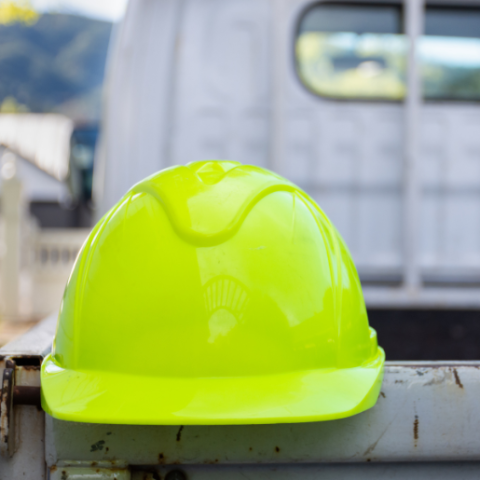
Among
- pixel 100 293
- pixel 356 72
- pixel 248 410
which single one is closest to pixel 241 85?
pixel 356 72

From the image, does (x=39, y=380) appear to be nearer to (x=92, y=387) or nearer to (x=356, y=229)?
(x=92, y=387)

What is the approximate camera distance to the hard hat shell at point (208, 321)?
100 cm

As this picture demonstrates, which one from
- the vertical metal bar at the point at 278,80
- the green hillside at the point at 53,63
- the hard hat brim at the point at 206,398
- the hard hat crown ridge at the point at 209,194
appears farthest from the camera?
the green hillside at the point at 53,63

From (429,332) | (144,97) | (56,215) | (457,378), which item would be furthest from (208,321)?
(56,215)

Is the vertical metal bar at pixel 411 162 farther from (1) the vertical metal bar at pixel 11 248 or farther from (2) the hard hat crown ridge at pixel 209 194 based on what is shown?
Result: (1) the vertical metal bar at pixel 11 248

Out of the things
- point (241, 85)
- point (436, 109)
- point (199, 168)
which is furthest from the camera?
point (436, 109)

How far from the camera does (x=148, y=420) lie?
952 mm

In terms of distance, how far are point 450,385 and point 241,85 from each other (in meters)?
2.03

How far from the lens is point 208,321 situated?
3.35 feet

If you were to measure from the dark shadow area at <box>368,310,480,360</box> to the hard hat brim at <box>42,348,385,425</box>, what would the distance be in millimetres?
1743

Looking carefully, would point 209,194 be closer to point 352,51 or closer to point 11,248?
point 352,51

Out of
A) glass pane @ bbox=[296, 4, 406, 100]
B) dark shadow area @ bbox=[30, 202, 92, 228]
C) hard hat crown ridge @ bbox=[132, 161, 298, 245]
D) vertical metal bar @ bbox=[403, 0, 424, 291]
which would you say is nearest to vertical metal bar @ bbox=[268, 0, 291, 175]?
glass pane @ bbox=[296, 4, 406, 100]

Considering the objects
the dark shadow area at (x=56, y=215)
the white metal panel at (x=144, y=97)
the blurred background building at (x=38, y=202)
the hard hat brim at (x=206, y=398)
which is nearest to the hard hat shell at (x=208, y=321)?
the hard hat brim at (x=206, y=398)

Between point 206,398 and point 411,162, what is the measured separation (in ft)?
7.16
